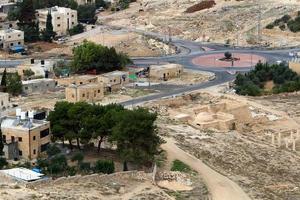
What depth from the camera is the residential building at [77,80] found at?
275 feet

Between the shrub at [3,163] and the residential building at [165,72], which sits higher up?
the residential building at [165,72]

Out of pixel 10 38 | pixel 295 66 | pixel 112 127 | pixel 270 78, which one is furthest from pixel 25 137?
pixel 10 38

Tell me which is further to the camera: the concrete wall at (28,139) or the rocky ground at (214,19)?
the rocky ground at (214,19)

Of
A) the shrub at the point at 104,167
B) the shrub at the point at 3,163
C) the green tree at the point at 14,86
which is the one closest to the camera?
the shrub at the point at 104,167

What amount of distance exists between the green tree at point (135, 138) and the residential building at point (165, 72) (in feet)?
118

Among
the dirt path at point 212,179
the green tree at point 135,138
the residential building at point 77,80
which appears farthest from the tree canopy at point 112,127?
the residential building at point 77,80

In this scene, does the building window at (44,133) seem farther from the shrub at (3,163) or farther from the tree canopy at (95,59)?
the tree canopy at (95,59)

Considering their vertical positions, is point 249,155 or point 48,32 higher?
point 48,32

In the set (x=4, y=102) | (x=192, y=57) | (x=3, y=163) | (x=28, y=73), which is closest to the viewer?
(x=3, y=163)

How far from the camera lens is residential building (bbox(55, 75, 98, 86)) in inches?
3297

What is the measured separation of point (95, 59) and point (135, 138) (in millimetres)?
39554

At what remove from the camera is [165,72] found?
89.1 metres

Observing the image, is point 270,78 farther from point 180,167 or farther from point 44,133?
point 44,133

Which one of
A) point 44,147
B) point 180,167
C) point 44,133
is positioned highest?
point 44,133
